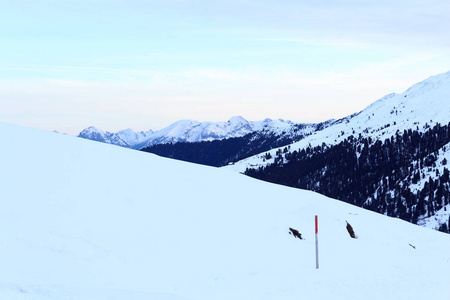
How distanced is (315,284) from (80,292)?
27.8 ft

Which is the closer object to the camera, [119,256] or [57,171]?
[119,256]

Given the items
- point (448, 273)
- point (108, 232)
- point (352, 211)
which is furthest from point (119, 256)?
point (352, 211)

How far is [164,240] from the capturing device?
53.8ft

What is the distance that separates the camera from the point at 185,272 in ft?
46.2

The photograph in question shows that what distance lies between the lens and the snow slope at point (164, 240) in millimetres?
12414

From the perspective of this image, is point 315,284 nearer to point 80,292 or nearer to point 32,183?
point 80,292

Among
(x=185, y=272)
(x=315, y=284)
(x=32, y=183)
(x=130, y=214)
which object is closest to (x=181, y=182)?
(x=130, y=214)

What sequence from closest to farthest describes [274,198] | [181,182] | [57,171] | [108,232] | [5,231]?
[5,231] → [108,232] → [57,171] → [181,182] → [274,198]

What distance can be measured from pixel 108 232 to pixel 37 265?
3808 millimetres

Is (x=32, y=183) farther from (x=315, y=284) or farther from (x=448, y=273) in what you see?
(x=448, y=273)

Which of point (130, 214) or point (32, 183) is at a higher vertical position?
point (32, 183)

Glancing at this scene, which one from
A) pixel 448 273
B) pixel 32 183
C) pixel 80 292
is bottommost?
pixel 448 273

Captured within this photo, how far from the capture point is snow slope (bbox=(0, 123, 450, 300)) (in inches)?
489

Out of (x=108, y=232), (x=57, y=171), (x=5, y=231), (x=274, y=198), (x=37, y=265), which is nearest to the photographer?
(x=37, y=265)
